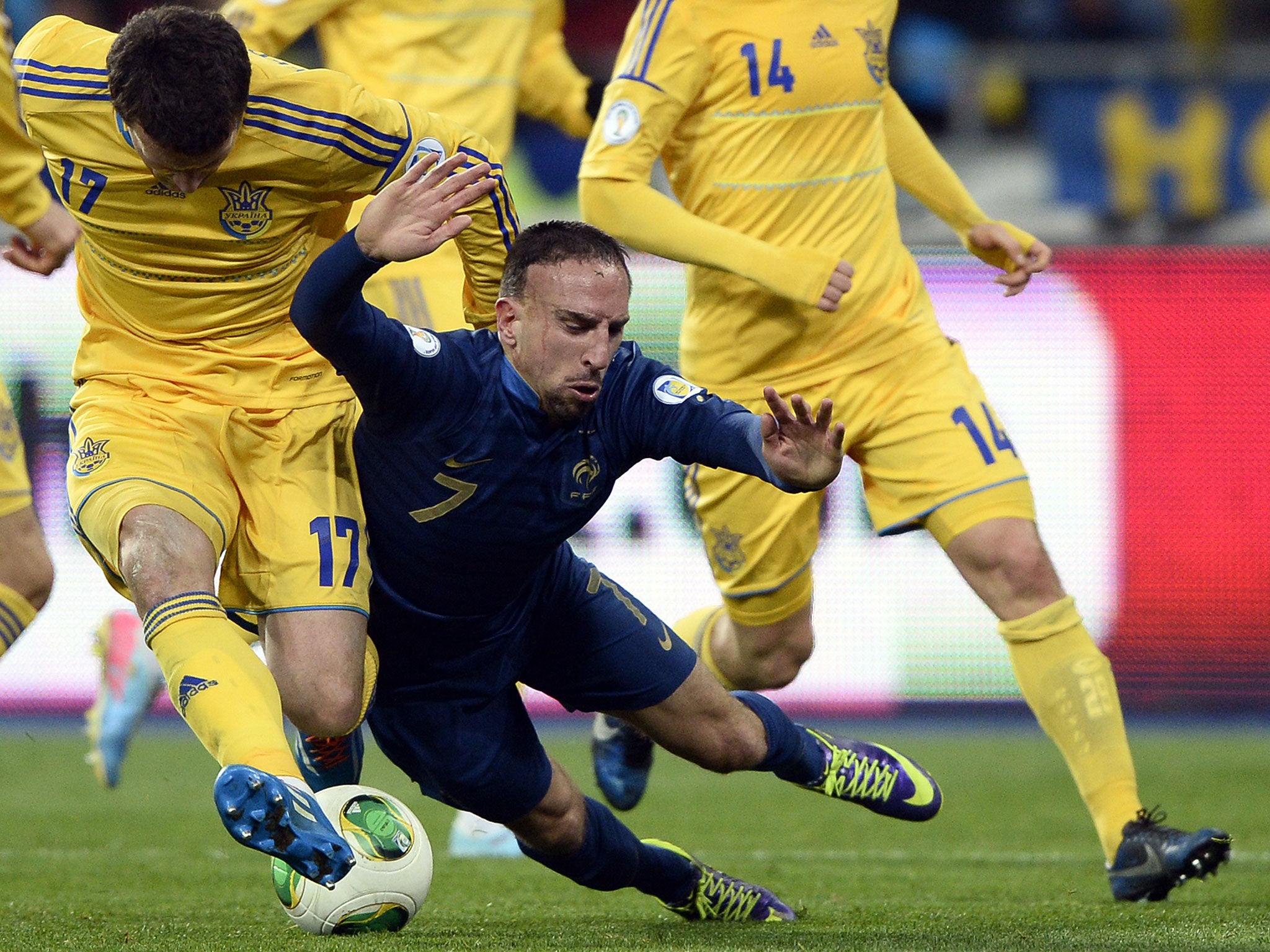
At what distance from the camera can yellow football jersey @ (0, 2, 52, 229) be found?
4918mm

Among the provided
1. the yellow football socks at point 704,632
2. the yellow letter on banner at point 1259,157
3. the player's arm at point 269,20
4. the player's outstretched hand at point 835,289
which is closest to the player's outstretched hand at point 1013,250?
the player's outstretched hand at point 835,289

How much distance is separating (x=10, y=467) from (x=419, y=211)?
1.79 m

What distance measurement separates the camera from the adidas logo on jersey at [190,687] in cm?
346

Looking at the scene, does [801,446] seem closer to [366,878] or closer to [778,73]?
[366,878]

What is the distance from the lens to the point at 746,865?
5.66 meters

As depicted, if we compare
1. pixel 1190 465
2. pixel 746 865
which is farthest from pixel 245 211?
pixel 1190 465

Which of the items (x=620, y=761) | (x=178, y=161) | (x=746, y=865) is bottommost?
(x=746, y=865)

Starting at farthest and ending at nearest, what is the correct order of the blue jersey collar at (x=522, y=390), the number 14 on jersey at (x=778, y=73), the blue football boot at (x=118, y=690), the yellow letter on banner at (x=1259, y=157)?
the yellow letter on banner at (x=1259, y=157)
the blue football boot at (x=118, y=690)
the number 14 on jersey at (x=778, y=73)
the blue jersey collar at (x=522, y=390)

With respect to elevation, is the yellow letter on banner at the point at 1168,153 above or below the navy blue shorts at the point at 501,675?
below

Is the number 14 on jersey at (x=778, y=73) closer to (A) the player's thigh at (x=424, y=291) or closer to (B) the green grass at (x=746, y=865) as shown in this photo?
(A) the player's thigh at (x=424, y=291)

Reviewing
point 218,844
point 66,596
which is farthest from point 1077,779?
point 66,596

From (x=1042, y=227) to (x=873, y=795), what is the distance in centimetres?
846

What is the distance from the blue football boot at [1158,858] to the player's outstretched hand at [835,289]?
4.96ft

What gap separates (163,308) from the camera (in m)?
4.16
